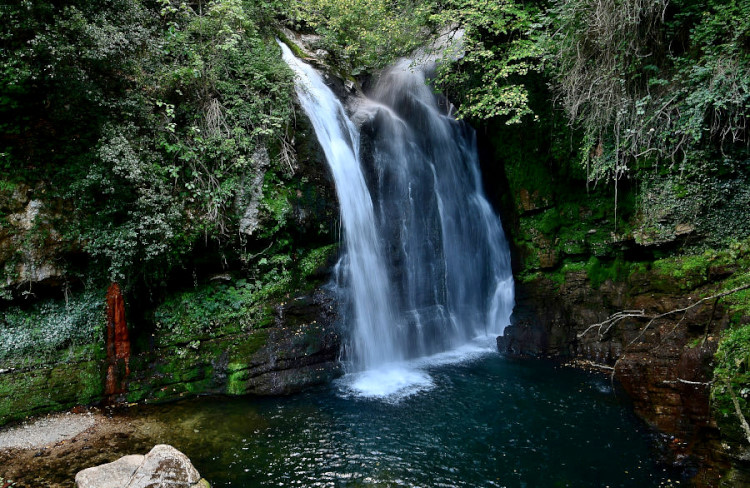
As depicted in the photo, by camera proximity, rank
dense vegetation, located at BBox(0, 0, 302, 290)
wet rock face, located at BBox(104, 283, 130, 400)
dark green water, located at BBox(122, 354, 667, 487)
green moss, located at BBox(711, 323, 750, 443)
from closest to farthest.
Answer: green moss, located at BBox(711, 323, 750, 443) < dark green water, located at BBox(122, 354, 667, 487) < dense vegetation, located at BBox(0, 0, 302, 290) < wet rock face, located at BBox(104, 283, 130, 400)

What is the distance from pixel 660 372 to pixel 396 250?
5754mm

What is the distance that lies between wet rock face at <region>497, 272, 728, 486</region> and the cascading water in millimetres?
1344

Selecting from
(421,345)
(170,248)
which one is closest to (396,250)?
(421,345)

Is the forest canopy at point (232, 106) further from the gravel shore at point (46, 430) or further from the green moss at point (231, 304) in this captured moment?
the gravel shore at point (46, 430)

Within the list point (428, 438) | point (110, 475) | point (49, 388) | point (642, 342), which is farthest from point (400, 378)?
point (49, 388)

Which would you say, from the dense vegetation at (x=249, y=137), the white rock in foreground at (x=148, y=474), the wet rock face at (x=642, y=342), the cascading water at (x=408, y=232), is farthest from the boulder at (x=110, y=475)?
the wet rock face at (x=642, y=342)

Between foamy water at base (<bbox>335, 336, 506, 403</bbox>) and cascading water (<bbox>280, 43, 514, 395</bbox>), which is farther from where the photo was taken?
cascading water (<bbox>280, 43, 514, 395</bbox>)

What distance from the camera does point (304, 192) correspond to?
8500mm

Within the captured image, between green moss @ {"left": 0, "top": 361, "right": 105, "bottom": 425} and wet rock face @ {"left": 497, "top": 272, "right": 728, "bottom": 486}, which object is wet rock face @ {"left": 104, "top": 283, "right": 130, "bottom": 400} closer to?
green moss @ {"left": 0, "top": 361, "right": 105, "bottom": 425}

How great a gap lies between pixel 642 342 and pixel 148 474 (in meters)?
8.11

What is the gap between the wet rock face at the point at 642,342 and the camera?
568 cm

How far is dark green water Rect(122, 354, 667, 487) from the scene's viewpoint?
511cm

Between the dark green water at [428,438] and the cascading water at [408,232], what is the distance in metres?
1.44

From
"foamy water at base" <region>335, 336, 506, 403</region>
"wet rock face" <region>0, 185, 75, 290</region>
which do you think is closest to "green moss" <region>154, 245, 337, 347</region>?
"wet rock face" <region>0, 185, 75, 290</region>
